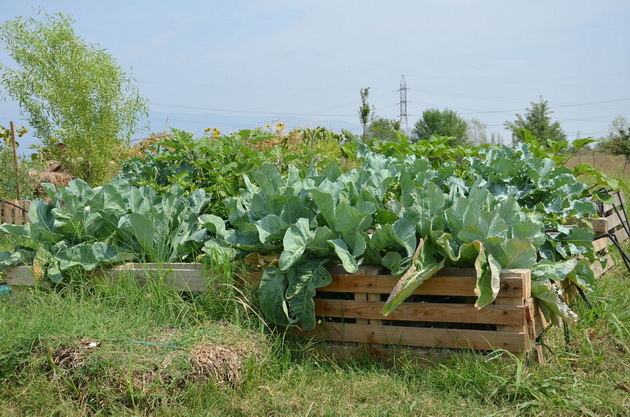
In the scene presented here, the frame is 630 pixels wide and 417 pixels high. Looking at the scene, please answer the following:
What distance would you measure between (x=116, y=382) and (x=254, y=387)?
0.60 m

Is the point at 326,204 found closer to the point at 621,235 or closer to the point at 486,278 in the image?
the point at 486,278

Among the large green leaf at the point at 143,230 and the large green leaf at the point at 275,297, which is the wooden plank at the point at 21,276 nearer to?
the large green leaf at the point at 143,230

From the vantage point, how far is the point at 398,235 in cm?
271

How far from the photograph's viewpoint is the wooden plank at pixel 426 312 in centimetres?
254

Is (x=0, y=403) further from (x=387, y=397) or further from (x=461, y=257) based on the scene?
(x=461, y=257)

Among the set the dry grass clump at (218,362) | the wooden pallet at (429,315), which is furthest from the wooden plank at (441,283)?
the dry grass clump at (218,362)

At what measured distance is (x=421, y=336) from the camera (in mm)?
2689

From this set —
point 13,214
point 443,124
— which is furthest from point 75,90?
point 443,124

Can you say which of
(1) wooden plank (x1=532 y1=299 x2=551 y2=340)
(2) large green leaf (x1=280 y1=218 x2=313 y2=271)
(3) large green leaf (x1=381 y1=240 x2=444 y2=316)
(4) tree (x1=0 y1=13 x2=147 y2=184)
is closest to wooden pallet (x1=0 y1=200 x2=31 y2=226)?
(4) tree (x1=0 y1=13 x2=147 y2=184)

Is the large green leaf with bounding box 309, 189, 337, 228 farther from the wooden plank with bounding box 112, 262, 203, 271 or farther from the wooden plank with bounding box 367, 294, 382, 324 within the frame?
the wooden plank with bounding box 112, 262, 203, 271

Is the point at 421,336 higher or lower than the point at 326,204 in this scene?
lower

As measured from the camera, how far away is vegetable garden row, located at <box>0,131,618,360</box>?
2.61m

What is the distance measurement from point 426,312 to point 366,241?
18.1 inches

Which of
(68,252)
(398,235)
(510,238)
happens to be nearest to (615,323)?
(510,238)
